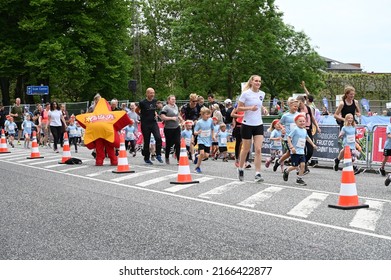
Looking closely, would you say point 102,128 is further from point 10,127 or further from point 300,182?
point 10,127

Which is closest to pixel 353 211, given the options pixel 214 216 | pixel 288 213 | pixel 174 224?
pixel 288 213

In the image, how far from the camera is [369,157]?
16.9 m

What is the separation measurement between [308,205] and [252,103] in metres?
3.36

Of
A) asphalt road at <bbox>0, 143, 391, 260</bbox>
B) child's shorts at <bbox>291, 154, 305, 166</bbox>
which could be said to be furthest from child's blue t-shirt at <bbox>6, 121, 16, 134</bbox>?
child's shorts at <bbox>291, 154, 305, 166</bbox>

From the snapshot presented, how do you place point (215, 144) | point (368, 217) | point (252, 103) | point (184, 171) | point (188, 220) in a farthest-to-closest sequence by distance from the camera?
point (215, 144) < point (184, 171) < point (252, 103) < point (368, 217) < point (188, 220)

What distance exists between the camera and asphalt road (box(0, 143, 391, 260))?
6551 mm

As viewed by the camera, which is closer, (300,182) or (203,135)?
(300,182)

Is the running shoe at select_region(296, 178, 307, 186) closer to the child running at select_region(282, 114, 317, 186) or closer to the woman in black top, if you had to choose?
the child running at select_region(282, 114, 317, 186)

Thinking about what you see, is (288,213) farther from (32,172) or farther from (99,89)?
(99,89)

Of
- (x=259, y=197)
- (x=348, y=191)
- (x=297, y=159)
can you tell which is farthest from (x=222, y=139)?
(x=348, y=191)

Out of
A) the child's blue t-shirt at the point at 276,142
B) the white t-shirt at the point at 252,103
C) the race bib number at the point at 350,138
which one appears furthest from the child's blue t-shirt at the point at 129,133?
the white t-shirt at the point at 252,103

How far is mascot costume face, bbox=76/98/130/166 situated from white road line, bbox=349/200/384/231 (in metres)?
9.12

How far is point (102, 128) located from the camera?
17734 mm
